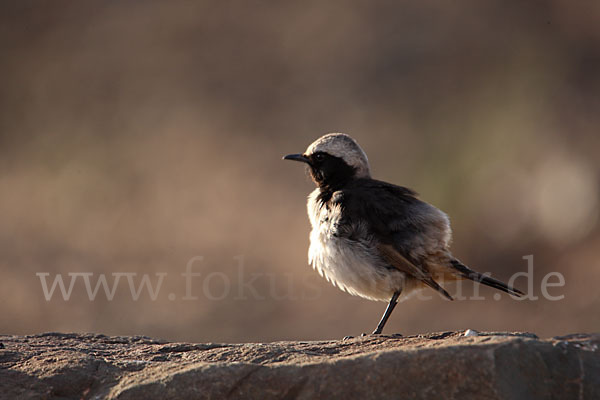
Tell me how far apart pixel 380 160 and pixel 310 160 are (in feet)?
20.6

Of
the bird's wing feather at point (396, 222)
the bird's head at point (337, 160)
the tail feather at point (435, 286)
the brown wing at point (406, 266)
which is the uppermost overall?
the bird's head at point (337, 160)

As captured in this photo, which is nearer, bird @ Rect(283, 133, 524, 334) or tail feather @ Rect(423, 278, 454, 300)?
tail feather @ Rect(423, 278, 454, 300)

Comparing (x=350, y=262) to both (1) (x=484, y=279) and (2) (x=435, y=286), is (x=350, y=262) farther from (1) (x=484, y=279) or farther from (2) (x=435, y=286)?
(1) (x=484, y=279)

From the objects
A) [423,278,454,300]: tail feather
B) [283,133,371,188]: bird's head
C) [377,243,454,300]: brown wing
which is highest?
[283,133,371,188]: bird's head

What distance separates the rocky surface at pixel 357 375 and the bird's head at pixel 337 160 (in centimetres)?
243

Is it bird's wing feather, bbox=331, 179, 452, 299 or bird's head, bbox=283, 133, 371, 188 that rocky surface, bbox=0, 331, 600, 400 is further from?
bird's head, bbox=283, 133, 371, 188

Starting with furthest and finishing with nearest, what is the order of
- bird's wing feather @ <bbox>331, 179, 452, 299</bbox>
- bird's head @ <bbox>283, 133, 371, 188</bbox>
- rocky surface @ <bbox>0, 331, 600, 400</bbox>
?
bird's head @ <bbox>283, 133, 371, 188</bbox>, bird's wing feather @ <bbox>331, 179, 452, 299</bbox>, rocky surface @ <bbox>0, 331, 600, 400</bbox>

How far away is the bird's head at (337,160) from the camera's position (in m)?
6.21

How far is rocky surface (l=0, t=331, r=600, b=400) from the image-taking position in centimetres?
321

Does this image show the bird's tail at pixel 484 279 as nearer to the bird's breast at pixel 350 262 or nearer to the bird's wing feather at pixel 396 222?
the bird's wing feather at pixel 396 222

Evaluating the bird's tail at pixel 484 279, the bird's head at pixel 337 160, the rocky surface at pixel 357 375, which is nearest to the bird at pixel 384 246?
the bird's tail at pixel 484 279

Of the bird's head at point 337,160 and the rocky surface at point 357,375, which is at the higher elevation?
the bird's head at point 337,160

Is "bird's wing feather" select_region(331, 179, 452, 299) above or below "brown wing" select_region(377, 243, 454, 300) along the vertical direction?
above

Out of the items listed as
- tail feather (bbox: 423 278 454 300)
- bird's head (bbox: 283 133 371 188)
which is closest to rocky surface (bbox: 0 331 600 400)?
tail feather (bbox: 423 278 454 300)
